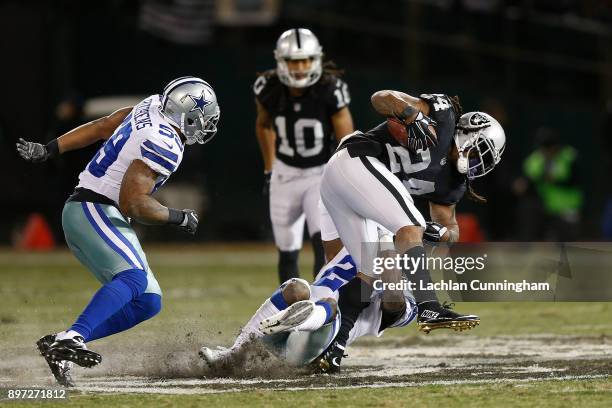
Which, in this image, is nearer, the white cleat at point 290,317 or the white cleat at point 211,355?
the white cleat at point 290,317

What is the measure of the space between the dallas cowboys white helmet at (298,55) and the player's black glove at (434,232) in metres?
2.14

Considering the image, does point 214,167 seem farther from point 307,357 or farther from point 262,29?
point 307,357

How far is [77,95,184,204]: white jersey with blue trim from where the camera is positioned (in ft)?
19.5

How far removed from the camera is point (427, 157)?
643 centimetres

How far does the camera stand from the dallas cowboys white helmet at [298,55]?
8250 millimetres

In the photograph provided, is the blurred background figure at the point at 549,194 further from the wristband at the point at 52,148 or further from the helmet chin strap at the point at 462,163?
the wristband at the point at 52,148

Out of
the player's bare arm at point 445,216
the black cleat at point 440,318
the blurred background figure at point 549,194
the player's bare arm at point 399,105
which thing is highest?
the player's bare arm at point 399,105

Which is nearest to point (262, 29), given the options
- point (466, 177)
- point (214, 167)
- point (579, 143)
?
point (214, 167)

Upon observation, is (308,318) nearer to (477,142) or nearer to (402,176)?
(402,176)

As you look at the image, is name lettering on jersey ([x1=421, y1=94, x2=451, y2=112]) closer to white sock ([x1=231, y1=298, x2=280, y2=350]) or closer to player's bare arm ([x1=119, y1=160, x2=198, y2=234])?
white sock ([x1=231, y1=298, x2=280, y2=350])

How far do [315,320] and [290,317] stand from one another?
0.17 m

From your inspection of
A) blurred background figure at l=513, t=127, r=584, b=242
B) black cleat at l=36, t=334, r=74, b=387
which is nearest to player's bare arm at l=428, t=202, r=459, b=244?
black cleat at l=36, t=334, r=74, b=387

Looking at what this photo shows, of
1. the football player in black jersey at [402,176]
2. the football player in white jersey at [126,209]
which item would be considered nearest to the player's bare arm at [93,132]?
the football player in white jersey at [126,209]

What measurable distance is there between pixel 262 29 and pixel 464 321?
12.0 metres
